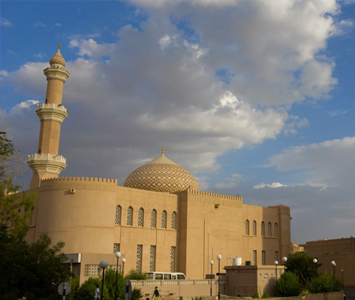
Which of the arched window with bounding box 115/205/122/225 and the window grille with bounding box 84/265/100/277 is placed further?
the arched window with bounding box 115/205/122/225

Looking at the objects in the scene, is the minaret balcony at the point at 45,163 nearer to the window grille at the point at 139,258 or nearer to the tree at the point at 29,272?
the window grille at the point at 139,258

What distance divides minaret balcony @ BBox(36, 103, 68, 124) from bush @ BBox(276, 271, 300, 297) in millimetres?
17963

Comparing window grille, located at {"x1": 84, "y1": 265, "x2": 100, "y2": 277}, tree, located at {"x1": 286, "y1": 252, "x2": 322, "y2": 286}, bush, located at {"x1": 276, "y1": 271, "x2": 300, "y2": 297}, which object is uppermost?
tree, located at {"x1": 286, "y1": 252, "x2": 322, "y2": 286}

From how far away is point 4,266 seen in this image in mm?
14484

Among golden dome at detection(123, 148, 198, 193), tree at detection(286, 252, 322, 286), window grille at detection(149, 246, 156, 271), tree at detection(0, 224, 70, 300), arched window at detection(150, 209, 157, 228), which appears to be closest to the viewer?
tree at detection(0, 224, 70, 300)

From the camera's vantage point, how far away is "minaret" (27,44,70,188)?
3056cm

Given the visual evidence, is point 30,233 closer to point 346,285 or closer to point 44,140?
point 44,140

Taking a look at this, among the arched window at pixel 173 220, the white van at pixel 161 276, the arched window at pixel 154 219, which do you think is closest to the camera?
the white van at pixel 161 276

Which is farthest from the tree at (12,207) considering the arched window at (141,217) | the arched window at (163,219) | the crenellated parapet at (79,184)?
the arched window at (163,219)

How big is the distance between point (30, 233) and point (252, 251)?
53.6ft

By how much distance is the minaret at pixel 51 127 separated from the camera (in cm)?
3056

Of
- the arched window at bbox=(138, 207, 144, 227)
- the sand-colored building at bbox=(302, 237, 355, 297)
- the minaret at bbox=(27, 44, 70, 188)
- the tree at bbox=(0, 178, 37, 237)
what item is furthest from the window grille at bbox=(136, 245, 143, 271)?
the sand-colored building at bbox=(302, 237, 355, 297)

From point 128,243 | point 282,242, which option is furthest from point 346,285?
point 128,243

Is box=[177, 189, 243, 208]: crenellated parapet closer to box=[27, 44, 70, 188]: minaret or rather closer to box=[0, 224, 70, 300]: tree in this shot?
box=[27, 44, 70, 188]: minaret
